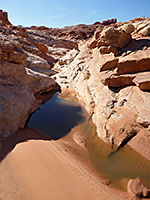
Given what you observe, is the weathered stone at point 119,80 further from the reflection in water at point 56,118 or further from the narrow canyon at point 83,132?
the reflection in water at point 56,118

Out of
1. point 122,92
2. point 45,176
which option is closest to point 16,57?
point 122,92

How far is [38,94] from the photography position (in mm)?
10422

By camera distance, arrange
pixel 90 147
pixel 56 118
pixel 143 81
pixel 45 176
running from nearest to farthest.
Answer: pixel 45 176 < pixel 90 147 < pixel 143 81 < pixel 56 118

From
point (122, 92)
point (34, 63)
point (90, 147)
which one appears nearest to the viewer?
point (90, 147)

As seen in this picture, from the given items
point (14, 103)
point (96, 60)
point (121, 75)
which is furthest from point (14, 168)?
point (96, 60)

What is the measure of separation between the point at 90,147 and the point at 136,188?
2.31m

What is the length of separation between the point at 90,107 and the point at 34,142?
456cm

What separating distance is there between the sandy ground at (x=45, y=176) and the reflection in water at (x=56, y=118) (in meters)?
1.69

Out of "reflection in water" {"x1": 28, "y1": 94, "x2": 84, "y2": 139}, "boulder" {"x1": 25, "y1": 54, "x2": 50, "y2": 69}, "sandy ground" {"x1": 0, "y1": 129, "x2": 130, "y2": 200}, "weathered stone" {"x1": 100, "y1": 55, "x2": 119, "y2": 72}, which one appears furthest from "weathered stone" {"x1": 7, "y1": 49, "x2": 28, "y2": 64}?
"weathered stone" {"x1": 100, "y1": 55, "x2": 119, "y2": 72}

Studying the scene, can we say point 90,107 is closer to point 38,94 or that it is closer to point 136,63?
point 136,63

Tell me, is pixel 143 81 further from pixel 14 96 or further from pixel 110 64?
pixel 14 96

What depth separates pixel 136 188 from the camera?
3.80 m

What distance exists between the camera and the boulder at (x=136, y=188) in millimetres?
3663

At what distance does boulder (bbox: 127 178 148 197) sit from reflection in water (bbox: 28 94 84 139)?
3.52m
